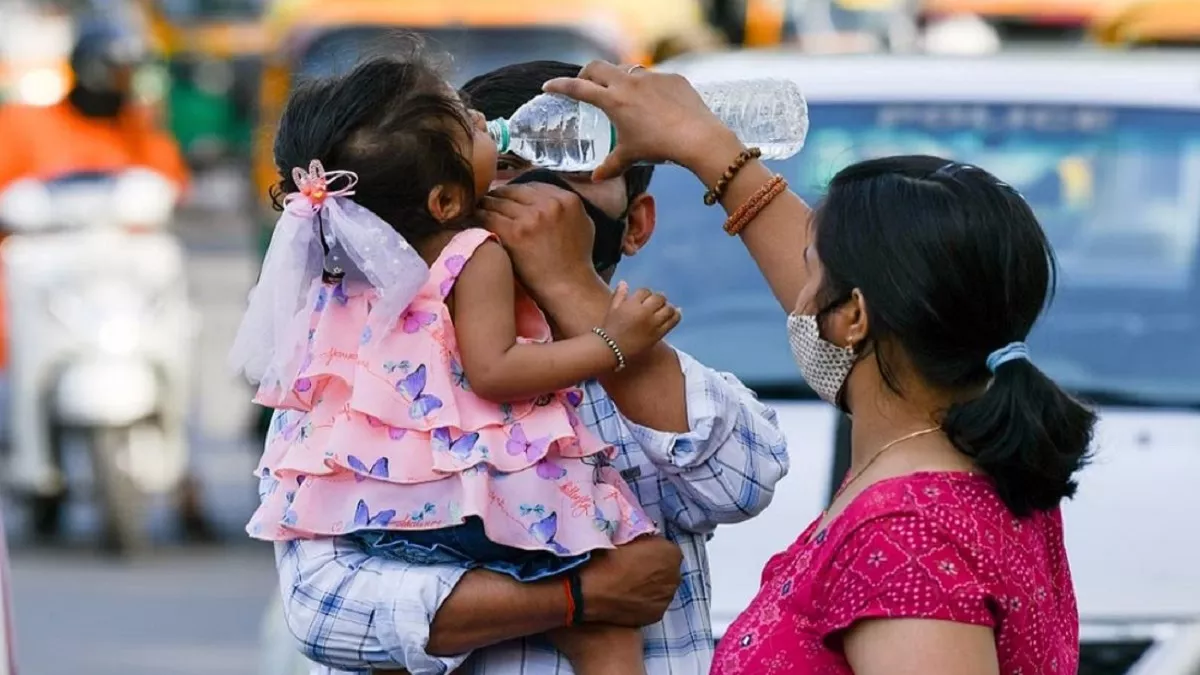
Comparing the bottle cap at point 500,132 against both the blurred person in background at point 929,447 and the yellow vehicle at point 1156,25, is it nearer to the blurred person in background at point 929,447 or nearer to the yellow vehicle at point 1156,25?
the blurred person in background at point 929,447

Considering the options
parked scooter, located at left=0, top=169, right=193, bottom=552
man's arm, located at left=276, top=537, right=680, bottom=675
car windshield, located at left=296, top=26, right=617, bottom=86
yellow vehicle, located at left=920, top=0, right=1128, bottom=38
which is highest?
man's arm, located at left=276, top=537, right=680, bottom=675

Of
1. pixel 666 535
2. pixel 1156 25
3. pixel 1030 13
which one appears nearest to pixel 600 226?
pixel 666 535

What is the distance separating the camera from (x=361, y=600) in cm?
256

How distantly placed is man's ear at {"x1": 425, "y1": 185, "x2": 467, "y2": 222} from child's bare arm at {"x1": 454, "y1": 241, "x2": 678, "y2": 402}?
52 millimetres

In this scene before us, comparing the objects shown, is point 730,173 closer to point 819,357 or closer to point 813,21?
point 819,357

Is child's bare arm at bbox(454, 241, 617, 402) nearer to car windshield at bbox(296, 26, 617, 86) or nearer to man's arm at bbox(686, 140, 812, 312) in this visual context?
man's arm at bbox(686, 140, 812, 312)

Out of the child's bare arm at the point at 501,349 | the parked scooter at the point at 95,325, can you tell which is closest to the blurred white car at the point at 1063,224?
the child's bare arm at the point at 501,349

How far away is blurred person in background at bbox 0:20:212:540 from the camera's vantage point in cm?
900

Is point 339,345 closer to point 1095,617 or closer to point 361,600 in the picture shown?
point 361,600

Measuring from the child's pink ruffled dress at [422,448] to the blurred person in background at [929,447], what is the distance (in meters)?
0.28

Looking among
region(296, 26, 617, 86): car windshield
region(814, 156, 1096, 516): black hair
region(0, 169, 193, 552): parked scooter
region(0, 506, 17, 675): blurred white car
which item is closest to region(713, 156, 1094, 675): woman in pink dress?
region(814, 156, 1096, 516): black hair

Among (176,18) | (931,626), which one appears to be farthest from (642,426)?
(176,18)

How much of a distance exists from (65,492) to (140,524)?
53 centimetres

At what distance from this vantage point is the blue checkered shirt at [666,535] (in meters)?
2.56
